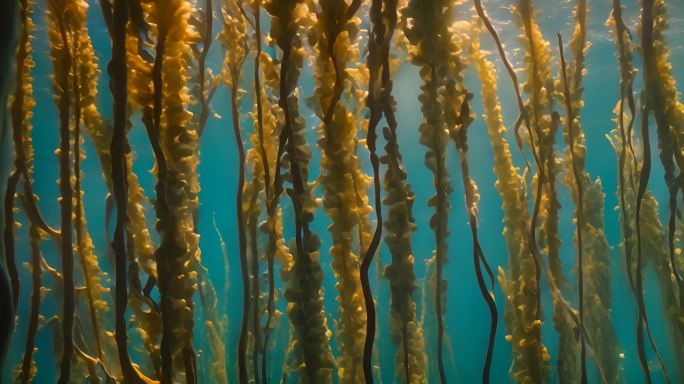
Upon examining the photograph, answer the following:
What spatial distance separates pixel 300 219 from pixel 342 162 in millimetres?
320

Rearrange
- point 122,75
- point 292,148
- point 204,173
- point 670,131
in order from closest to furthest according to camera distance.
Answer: point 122,75
point 292,148
point 670,131
point 204,173

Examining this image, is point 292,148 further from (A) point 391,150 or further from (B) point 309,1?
(B) point 309,1

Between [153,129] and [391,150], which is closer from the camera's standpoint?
[153,129]

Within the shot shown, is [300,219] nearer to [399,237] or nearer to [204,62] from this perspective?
[399,237]

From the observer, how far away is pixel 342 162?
205 centimetres

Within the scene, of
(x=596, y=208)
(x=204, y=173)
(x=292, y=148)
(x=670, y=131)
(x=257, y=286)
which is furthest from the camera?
(x=204, y=173)

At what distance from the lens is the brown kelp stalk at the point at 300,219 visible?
1892mm

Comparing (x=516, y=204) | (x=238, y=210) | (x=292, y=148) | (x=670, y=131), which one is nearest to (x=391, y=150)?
(x=292, y=148)

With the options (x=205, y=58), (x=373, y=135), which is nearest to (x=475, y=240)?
(x=373, y=135)

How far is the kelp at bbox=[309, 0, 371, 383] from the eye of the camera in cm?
191

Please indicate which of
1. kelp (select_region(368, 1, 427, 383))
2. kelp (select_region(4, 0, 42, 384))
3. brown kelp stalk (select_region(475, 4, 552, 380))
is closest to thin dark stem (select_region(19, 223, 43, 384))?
kelp (select_region(4, 0, 42, 384))

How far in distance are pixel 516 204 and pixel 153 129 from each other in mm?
1934

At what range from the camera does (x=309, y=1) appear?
2.03 metres

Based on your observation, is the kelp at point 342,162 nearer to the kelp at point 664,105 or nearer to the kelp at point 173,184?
the kelp at point 173,184
